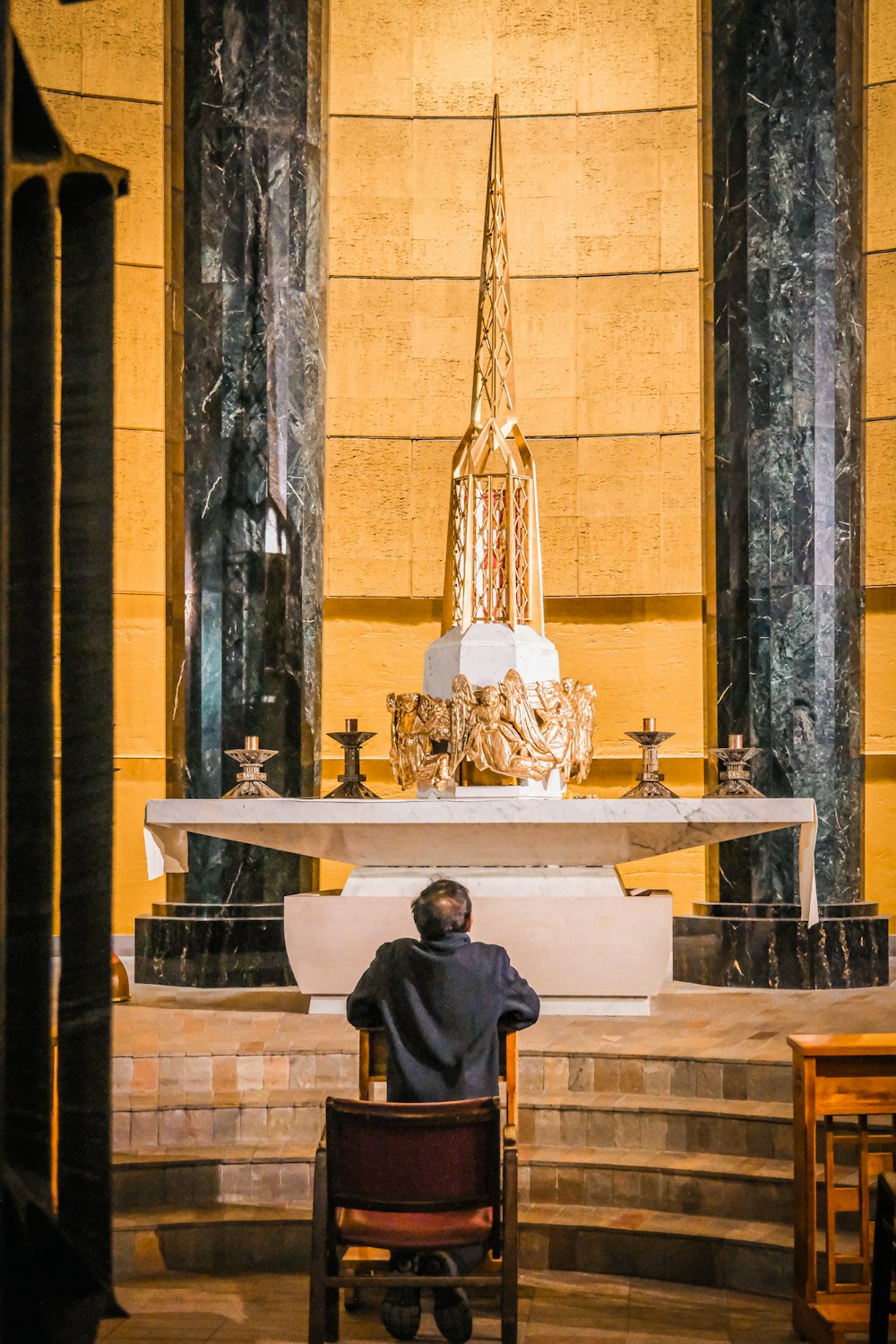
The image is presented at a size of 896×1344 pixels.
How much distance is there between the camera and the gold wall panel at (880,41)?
10516 mm

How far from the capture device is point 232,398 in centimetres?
891

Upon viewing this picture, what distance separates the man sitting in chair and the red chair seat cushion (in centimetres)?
35

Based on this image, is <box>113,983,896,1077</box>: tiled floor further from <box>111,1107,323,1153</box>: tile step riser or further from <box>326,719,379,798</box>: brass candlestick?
<box>326,719,379,798</box>: brass candlestick

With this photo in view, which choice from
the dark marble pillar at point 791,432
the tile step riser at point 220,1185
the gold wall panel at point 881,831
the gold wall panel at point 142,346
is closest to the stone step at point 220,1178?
the tile step riser at point 220,1185

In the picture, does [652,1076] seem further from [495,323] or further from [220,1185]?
[495,323]

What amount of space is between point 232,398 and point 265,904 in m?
2.90

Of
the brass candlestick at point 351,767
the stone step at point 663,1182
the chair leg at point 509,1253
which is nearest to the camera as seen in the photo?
the chair leg at point 509,1253

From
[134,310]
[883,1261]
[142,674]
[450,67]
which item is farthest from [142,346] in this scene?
[883,1261]

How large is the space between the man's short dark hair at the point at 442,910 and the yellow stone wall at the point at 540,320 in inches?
262

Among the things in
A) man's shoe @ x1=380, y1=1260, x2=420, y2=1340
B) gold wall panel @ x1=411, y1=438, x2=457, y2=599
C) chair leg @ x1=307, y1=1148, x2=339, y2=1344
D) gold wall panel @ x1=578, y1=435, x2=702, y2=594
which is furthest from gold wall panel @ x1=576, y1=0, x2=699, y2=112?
chair leg @ x1=307, y1=1148, x2=339, y2=1344

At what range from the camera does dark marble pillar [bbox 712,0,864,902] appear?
8656 mm

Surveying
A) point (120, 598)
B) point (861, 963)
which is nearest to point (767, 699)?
point (861, 963)

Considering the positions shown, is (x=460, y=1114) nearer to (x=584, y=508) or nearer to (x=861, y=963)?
(x=861, y=963)

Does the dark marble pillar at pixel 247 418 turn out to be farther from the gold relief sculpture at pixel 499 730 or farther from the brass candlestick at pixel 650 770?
the brass candlestick at pixel 650 770
